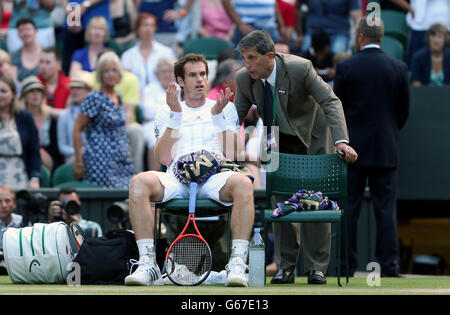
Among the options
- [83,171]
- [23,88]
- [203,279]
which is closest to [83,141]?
[83,171]

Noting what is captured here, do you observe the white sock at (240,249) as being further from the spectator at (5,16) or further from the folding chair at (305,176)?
the spectator at (5,16)

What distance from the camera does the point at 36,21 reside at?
12.4 m

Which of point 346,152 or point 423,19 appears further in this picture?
point 423,19

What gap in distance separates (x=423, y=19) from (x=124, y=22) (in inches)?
151

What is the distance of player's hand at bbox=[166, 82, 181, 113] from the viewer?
22.1ft

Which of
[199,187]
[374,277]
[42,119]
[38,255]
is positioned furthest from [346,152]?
[42,119]

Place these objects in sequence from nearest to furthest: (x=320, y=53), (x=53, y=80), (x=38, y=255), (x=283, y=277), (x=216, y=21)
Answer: (x=38, y=255) → (x=283, y=277) → (x=320, y=53) → (x=53, y=80) → (x=216, y=21)

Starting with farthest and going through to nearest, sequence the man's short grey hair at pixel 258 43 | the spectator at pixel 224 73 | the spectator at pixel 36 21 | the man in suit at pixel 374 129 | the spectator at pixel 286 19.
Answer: the spectator at pixel 286 19 → the spectator at pixel 36 21 → the spectator at pixel 224 73 → the man in suit at pixel 374 129 → the man's short grey hair at pixel 258 43

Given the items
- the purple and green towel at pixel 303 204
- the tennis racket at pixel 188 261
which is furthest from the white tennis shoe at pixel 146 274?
the purple and green towel at pixel 303 204

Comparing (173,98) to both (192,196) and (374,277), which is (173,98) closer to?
(192,196)

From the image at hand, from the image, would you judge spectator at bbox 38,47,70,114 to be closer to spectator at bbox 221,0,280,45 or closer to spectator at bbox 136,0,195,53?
spectator at bbox 136,0,195,53

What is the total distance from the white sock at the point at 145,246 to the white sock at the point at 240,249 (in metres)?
0.54

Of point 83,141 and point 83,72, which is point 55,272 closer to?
point 83,141

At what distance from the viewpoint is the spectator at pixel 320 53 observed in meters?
11.2
